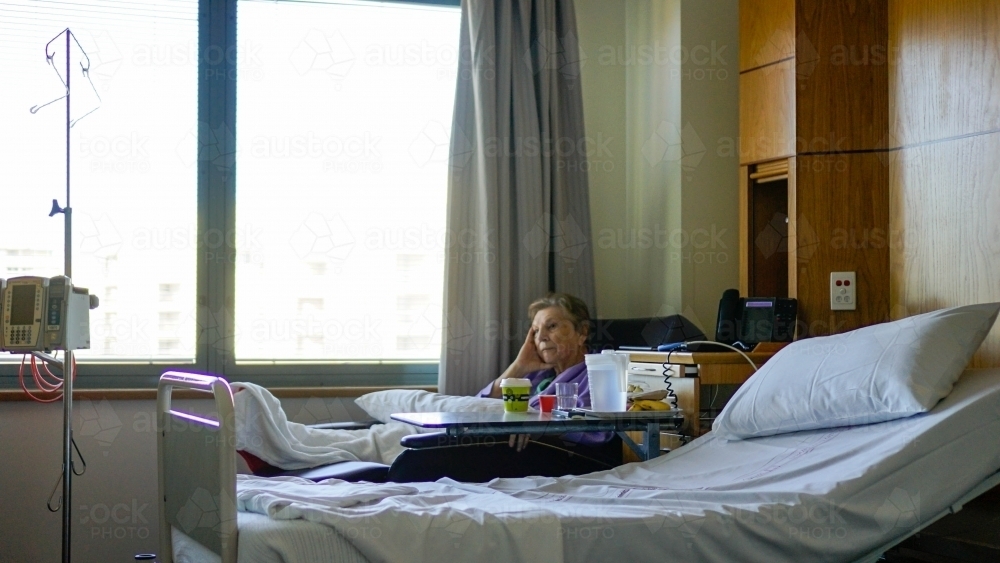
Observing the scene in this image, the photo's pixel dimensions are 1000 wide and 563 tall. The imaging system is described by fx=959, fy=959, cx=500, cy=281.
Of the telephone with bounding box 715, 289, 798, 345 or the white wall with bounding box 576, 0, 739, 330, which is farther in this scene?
the white wall with bounding box 576, 0, 739, 330

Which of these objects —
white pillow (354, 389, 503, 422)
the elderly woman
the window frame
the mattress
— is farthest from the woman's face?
the mattress

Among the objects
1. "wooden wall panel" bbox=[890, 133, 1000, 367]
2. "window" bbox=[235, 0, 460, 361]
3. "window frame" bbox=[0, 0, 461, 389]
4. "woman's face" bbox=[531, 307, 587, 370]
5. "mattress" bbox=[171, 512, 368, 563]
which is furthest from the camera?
"window" bbox=[235, 0, 460, 361]

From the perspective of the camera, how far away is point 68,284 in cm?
267

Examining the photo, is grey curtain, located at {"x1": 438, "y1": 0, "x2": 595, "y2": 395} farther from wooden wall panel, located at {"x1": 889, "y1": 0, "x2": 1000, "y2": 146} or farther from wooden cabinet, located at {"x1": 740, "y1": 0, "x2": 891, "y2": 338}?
wooden wall panel, located at {"x1": 889, "y1": 0, "x2": 1000, "y2": 146}

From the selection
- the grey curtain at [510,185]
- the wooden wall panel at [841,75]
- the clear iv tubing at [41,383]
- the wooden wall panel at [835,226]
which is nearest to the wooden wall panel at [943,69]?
the wooden wall panel at [841,75]

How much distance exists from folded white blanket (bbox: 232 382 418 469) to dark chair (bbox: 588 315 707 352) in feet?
2.69

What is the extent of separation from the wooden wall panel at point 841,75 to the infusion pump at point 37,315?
2166mm

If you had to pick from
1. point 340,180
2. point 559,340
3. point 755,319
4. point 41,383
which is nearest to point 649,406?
point 755,319

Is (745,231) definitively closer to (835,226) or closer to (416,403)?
(835,226)

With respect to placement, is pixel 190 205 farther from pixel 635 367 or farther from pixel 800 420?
pixel 800 420

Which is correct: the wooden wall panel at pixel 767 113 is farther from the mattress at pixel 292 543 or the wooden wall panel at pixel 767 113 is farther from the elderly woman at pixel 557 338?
the mattress at pixel 292 543

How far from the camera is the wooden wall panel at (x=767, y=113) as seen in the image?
9.52ft

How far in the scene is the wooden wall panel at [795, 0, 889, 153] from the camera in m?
2.84

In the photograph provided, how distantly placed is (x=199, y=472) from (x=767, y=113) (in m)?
2.01
